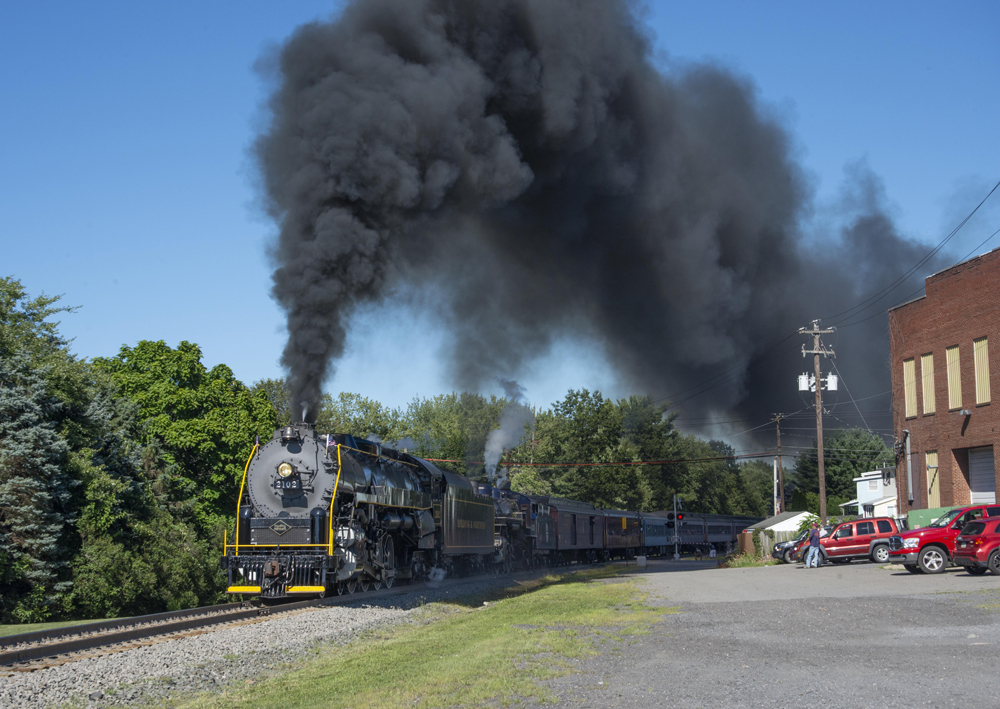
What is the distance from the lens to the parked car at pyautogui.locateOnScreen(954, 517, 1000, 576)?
18.2 metres

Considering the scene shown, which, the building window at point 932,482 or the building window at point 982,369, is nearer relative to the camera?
the building window at point 982,369

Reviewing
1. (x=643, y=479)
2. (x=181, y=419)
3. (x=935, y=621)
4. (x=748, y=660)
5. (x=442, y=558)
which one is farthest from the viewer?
(x=643, y=479)

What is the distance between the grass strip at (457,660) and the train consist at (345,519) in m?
2.25

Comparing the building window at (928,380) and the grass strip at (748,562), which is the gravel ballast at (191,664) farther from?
the building window at (928,380)

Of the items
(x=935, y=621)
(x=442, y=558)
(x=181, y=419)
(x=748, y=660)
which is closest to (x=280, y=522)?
(x=442, y=558)

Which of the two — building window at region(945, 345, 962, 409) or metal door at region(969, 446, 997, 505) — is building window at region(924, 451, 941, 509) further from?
building window at region(945, 345, 962, 409)

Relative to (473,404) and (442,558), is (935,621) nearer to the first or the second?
(442,558)

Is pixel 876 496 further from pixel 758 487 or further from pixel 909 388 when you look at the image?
pixel 758 487

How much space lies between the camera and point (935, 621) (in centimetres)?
1166

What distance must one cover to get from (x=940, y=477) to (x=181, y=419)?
2652 cm

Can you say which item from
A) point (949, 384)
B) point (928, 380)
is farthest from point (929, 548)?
point (928, 380)

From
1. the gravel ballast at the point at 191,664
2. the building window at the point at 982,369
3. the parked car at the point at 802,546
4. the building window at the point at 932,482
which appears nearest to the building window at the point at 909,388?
the building window at the point at 932,482

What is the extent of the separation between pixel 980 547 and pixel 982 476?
1160 cm

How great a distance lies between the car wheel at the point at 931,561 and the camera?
20516 mm
